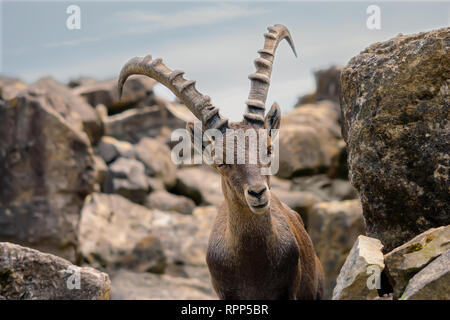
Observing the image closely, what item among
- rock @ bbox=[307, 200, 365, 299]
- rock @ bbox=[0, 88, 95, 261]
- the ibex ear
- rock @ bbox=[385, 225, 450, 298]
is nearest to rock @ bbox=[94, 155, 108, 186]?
rock @ bbox=[0, 88, 95, 261]

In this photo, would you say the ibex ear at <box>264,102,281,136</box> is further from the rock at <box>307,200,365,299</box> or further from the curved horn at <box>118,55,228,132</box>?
the rock at <box>307,200,365,299</box>

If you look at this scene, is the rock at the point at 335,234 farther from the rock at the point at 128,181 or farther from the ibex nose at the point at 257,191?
the ibex nose at the point at 257,191

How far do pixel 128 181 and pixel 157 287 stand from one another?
6352 millimetres

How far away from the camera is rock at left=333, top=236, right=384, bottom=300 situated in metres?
5.35

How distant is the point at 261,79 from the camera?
305 inches

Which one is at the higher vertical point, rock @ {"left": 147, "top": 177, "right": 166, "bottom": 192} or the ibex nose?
the ibex nose

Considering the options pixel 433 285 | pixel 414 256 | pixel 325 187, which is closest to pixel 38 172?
pixel 325 187

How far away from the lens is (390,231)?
6.55 m

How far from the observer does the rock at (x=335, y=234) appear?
47.7 ft

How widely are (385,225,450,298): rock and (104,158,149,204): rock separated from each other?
581 inches

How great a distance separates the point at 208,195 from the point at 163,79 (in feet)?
40.8
